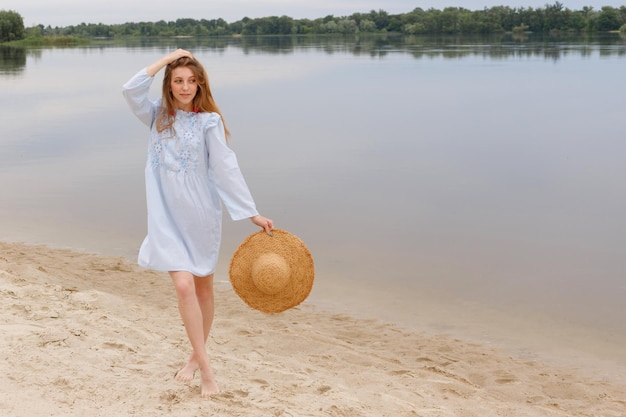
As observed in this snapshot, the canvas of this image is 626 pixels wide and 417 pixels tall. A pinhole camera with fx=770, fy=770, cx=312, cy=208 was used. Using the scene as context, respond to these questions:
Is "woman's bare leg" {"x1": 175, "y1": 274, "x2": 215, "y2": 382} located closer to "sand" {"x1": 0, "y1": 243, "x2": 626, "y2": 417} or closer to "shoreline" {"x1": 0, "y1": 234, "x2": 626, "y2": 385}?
"sand" {"x1": 0, "y1": 243, "x2": 626, "y2": 417}

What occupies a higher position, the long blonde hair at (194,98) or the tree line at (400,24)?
the tree line at (400,24)

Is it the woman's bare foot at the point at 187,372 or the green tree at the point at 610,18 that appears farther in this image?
the green tree at the point at 610,18

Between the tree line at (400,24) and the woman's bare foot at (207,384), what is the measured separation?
80.8m

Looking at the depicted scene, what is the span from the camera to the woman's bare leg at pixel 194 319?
3.98 m

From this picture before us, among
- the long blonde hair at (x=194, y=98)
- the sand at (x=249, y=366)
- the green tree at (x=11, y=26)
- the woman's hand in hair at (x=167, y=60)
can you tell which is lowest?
the sand at (x=249, y=366)

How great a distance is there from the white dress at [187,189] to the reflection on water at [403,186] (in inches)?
120

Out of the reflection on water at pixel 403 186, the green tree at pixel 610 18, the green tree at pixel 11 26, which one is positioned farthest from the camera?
the green tree at pixel 610 18

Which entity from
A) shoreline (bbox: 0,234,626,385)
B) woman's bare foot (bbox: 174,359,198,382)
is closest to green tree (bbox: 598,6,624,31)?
shoreline (bbox: 0,234,626,385)

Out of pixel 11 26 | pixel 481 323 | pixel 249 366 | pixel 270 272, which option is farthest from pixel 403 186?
pixel 11 26

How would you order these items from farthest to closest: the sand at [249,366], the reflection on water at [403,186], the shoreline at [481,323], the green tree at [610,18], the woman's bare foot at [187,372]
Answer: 1. the green tree at [610,18]
2. the reflection on water at [403,186]
3. the shoreline at [481,323]
4. the woman's bare foot at [187,372]
5. the sand at [249,366]

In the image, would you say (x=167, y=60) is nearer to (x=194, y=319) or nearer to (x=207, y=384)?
(x=194, y=319)

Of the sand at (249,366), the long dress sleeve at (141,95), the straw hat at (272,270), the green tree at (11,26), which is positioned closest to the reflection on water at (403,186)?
the sand at (249,366)

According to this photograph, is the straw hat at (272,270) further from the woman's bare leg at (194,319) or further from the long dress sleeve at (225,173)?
the woman's bare leg at (194,319)

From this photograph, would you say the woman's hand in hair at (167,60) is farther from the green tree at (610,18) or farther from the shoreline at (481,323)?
the green tree at (610,18)
